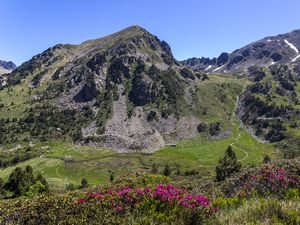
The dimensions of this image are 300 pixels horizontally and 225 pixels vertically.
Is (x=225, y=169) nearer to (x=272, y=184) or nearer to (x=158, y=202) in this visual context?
(x=272, y=184)

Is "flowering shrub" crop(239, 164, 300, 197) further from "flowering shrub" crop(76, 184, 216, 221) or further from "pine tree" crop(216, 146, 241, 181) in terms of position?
"pine tree" crop(216, 146, 241, 181)

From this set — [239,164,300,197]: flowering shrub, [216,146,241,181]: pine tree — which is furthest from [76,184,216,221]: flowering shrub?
[216,146,241,181]: pine tree

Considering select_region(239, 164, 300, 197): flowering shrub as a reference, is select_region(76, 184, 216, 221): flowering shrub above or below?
above

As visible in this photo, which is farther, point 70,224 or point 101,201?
point 101,201

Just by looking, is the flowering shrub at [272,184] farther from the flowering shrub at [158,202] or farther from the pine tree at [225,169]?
the pine tree at [225,169]

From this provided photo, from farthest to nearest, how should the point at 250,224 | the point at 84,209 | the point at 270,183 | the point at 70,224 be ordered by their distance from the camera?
1. the point at 270,183
2. the point at 84,209
3. the point at 70,224
4. the point at 250,224

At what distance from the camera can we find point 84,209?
1530 cm

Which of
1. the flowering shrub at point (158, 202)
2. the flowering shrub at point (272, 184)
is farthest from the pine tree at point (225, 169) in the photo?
the flowering shrub at point (158, 202)

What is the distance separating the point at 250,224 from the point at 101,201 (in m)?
6.79

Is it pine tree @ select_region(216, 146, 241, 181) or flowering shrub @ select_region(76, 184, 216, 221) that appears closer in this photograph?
flowering shrub @ select_region(76, 184, 216, 221)

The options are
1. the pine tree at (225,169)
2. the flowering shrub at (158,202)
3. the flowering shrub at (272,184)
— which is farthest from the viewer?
the pine tree at (225,169)

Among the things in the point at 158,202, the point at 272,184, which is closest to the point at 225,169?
the point at 272,184

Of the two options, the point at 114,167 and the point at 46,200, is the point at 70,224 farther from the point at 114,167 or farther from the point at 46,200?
the point at 114,167

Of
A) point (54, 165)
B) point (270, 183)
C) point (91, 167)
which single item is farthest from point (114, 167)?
point (270, 183)
